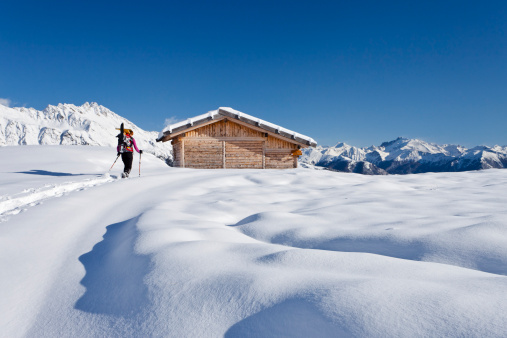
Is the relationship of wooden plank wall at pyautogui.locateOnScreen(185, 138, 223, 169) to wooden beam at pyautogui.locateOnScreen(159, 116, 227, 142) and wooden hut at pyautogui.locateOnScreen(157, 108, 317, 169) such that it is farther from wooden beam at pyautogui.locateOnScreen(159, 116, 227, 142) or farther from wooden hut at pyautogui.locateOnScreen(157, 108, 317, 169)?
wooden beam at pyautogui.locateOnScreen(159, 116, 227, 142)

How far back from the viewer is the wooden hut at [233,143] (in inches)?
555

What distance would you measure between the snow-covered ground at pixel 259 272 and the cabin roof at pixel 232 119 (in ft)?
32.5

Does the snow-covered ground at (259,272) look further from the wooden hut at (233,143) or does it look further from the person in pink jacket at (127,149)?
the wooden hut at (233,143)

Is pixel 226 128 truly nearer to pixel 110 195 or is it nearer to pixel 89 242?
pixel 110 195

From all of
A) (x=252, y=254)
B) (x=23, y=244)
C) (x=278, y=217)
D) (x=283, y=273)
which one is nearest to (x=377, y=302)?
(x=283, y=273)

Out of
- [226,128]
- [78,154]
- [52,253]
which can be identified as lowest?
[52,253]

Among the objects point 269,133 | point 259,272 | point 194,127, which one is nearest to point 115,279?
point 259,272

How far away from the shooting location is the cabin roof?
13571mm

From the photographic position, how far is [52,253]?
8.99ft

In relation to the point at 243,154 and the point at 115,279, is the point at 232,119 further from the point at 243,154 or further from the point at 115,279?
the point at 115,279

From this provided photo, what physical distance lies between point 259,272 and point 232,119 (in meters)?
13.2

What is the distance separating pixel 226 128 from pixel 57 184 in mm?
9184

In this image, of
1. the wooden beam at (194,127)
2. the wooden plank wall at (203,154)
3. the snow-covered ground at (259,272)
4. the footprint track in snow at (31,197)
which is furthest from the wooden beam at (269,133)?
the snow-covered ground at (259,272)

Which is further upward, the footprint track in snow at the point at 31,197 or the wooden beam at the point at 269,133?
the wooden beam at the point at 269,133
